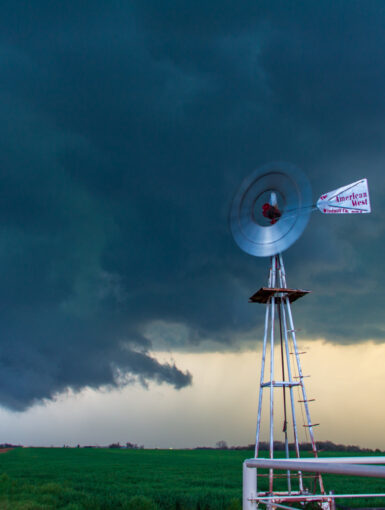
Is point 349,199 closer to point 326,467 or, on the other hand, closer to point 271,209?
point 271,209

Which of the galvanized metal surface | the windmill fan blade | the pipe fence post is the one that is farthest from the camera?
the windmill fan blade

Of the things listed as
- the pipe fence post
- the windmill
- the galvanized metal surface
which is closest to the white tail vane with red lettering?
the windmill

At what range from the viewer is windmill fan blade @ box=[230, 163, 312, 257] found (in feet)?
52.0

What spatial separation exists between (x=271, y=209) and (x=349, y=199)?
10.4 ft

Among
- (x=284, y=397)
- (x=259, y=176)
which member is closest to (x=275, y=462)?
(x=284, y=397)

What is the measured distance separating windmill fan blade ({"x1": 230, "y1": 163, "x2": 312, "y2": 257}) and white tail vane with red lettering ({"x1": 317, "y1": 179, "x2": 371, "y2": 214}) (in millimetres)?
1036

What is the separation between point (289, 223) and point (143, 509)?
1123 centimetres

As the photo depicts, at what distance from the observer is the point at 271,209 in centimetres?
1670

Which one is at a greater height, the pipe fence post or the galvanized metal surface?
the galvanized metal surface

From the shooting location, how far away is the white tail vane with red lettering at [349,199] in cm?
1405

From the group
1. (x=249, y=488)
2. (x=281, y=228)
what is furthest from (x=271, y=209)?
(x=249, y=488)

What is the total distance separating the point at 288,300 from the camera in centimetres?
1585

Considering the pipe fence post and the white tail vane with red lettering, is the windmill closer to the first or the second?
the white tail vane with red lettering

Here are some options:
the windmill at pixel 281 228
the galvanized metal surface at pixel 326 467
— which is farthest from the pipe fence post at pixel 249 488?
the windmill at pixel 281 228
